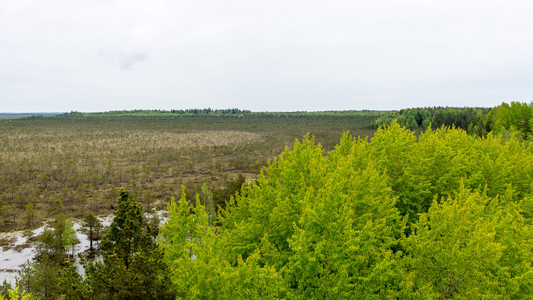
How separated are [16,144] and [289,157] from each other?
4072 inches

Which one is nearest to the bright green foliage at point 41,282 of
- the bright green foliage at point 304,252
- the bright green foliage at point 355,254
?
→ the bright green foliage at point 304,252

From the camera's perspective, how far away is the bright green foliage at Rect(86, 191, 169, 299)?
434 inches

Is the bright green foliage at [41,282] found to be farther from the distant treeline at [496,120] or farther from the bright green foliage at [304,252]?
the distant treeline at [496,120]

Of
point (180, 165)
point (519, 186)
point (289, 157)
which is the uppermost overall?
point (289, 157)

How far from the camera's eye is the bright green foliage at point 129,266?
11016mm

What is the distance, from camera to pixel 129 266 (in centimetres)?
1179

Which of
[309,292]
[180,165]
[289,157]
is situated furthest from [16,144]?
[309,292]

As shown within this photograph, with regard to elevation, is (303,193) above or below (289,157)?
below

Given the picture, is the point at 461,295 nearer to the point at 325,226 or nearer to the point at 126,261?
the point at 325,226

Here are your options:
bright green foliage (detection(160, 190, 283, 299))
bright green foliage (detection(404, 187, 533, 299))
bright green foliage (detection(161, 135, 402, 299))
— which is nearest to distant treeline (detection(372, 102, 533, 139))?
bright green foliage (detection(161, 135, 402, 299))

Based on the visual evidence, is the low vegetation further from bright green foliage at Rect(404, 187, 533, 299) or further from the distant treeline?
bright green foliage at Rect(404, 187, 533, 299)

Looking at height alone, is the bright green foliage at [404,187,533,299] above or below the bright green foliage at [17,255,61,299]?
above

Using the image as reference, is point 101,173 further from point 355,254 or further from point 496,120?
point 496,120

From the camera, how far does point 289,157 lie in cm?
2247
